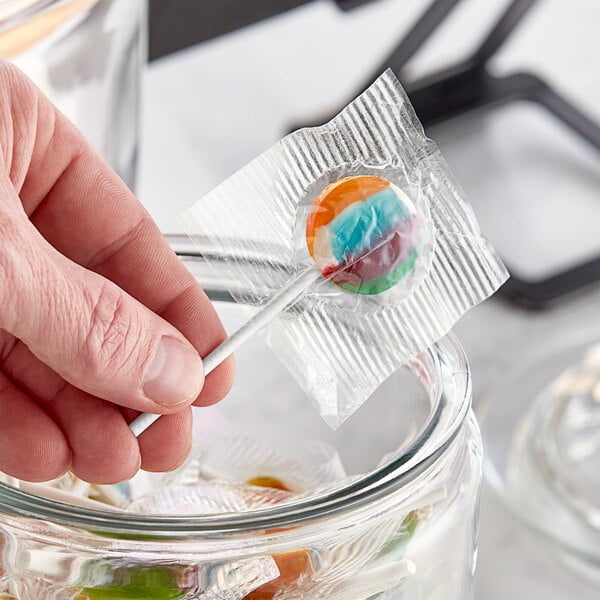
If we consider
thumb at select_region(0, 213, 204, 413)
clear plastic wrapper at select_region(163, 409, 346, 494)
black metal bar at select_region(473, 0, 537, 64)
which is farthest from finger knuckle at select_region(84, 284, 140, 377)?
black metal bar at select_region(473, 0, 537, 64)

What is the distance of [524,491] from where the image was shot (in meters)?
0.57

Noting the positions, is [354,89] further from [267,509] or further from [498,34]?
[267,509]

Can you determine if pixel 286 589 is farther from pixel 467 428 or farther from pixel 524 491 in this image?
pixel 524 491

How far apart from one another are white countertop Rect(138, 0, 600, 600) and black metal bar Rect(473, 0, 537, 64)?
0.05 feet

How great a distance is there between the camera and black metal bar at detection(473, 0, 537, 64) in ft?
2.92

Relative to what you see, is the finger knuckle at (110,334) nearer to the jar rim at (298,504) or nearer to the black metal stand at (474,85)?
the jar rim at (298,504)

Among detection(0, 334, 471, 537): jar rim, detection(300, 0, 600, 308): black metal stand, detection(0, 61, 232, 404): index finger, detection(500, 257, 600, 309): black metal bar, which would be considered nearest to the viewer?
detection(0, 334, 471, 537): jar rim

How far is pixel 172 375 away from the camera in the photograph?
325 mm

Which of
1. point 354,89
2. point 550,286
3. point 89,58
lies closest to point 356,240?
point 89,58

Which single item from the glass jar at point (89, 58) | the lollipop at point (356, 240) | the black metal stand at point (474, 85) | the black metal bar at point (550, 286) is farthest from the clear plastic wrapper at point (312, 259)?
the black metal stand at point (474, 85)

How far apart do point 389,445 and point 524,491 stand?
217 mm

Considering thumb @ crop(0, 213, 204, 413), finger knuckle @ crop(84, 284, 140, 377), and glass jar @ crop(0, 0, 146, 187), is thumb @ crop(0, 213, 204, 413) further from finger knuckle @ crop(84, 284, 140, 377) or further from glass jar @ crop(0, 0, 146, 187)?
glass jar @ crop(0, 0, 146, 187)

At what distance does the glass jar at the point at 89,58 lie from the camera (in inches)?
19.4

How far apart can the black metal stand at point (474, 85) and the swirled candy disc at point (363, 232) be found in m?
0.51
